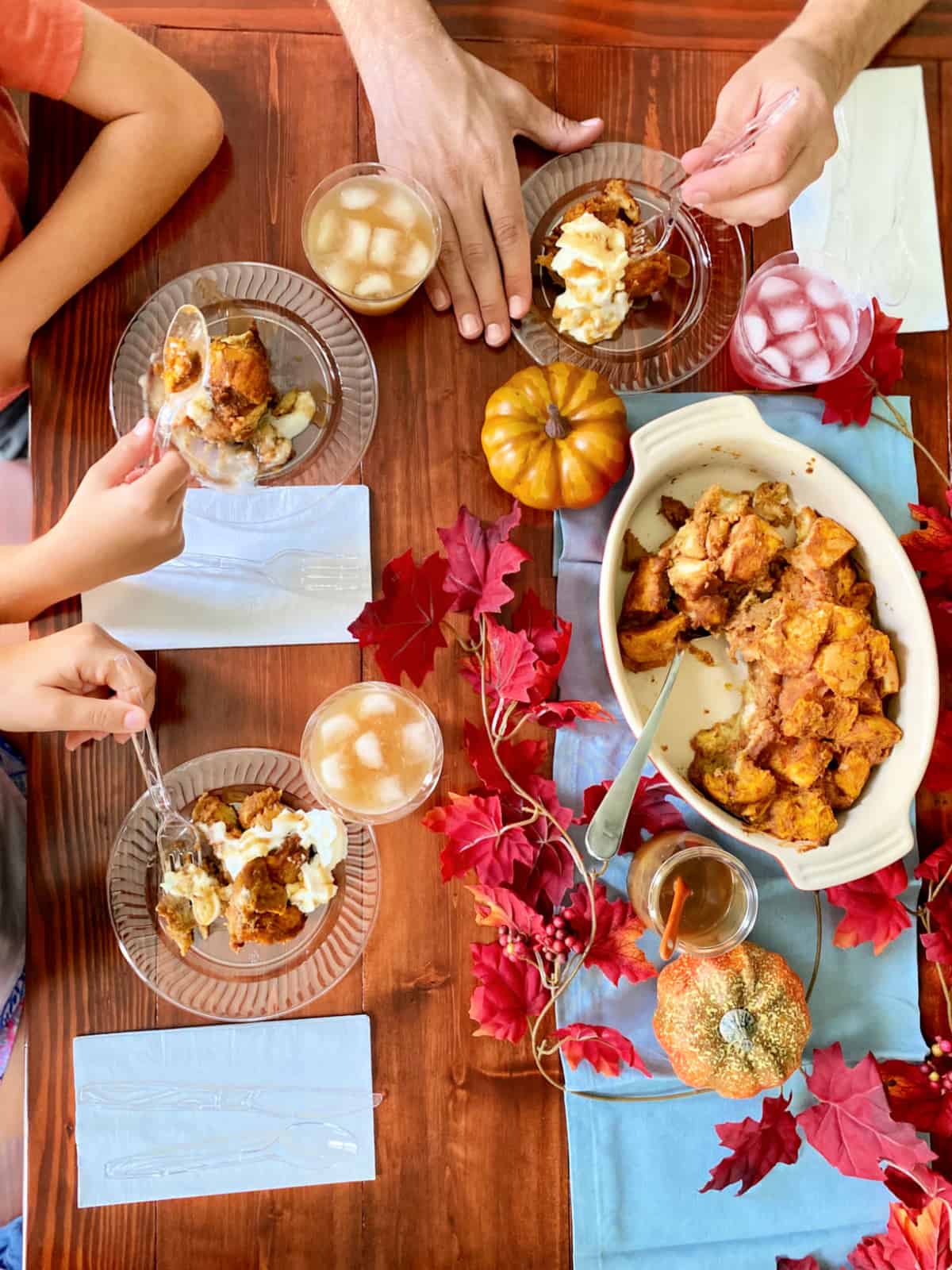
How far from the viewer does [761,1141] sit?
3.78 feet

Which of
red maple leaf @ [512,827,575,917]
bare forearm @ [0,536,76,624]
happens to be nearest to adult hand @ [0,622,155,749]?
bare forearm @ [0,536,76,624]

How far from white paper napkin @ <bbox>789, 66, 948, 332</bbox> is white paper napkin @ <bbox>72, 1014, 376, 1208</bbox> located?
3.91ft

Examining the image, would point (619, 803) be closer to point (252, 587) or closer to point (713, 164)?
point (252, 587)

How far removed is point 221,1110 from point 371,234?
1.08 m

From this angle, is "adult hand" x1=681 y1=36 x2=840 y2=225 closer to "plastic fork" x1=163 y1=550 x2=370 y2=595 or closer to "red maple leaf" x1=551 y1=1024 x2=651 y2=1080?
"plastic fork" x1=163 y1=550 x2=370 y2=595

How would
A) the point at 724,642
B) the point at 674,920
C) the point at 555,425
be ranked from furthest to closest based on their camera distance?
the point at 724,642
the point at 555,425
the point at 674,920

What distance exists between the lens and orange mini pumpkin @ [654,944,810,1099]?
110 centimetres

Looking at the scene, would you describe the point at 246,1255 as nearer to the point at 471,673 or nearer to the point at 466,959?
the point at 466,959

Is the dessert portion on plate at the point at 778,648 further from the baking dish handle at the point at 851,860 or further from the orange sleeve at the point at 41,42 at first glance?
the orange sleeve at the point at 41,42

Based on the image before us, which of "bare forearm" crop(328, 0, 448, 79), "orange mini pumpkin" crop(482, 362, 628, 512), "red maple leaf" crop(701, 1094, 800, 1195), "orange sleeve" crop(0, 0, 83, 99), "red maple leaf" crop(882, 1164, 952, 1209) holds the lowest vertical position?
"red maple leaf" crop(882, 1164, 952, 1209)

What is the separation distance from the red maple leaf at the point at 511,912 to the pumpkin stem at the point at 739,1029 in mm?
229

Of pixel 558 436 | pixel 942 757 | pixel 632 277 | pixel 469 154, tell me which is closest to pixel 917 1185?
pixel 942 757

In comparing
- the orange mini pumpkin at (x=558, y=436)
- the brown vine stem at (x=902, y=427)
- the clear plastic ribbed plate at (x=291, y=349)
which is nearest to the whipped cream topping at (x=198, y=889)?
the clear plastic ribbed plate at (x=291, y=349)

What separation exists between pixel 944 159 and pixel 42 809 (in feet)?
4.83
